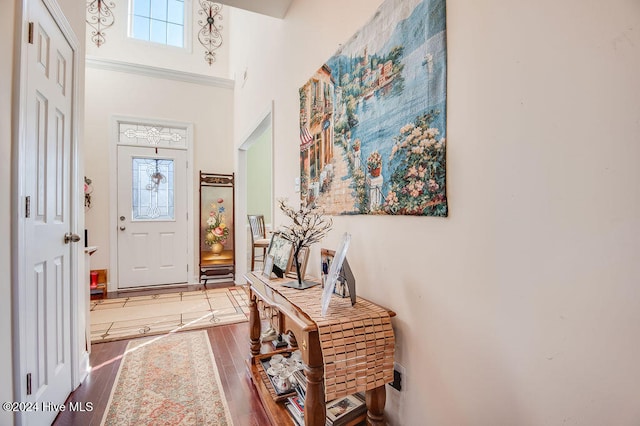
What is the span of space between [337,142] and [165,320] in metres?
2.76

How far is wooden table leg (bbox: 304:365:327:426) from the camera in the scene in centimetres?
118

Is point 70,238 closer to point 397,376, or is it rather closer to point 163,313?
point 163,313

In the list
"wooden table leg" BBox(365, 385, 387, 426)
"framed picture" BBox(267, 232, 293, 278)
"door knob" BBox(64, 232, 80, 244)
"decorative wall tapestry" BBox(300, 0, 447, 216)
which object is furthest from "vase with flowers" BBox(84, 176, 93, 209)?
"wooden table leg" BBox(365, 385, 387, 426)

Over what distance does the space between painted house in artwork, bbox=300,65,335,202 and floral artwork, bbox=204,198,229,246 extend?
2998 mm

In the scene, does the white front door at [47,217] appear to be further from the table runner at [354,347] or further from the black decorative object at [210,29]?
the black decorative object at [210,29]

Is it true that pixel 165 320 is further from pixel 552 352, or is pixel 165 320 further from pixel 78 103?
pixel 552 352

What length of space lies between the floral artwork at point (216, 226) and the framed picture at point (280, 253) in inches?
116

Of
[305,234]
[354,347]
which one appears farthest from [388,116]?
[354,347]

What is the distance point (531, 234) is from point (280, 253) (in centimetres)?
150

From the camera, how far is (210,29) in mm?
5176

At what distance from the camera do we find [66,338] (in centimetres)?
180

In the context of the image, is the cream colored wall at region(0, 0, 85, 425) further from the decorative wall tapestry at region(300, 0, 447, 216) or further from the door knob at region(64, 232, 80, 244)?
the decorative wall tapestry at region(300, 0, 447, 216)


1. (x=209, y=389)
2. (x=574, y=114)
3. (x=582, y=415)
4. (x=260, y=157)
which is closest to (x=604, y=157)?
(x=574, y=114)

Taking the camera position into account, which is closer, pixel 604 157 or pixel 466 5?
pixel 604 157
